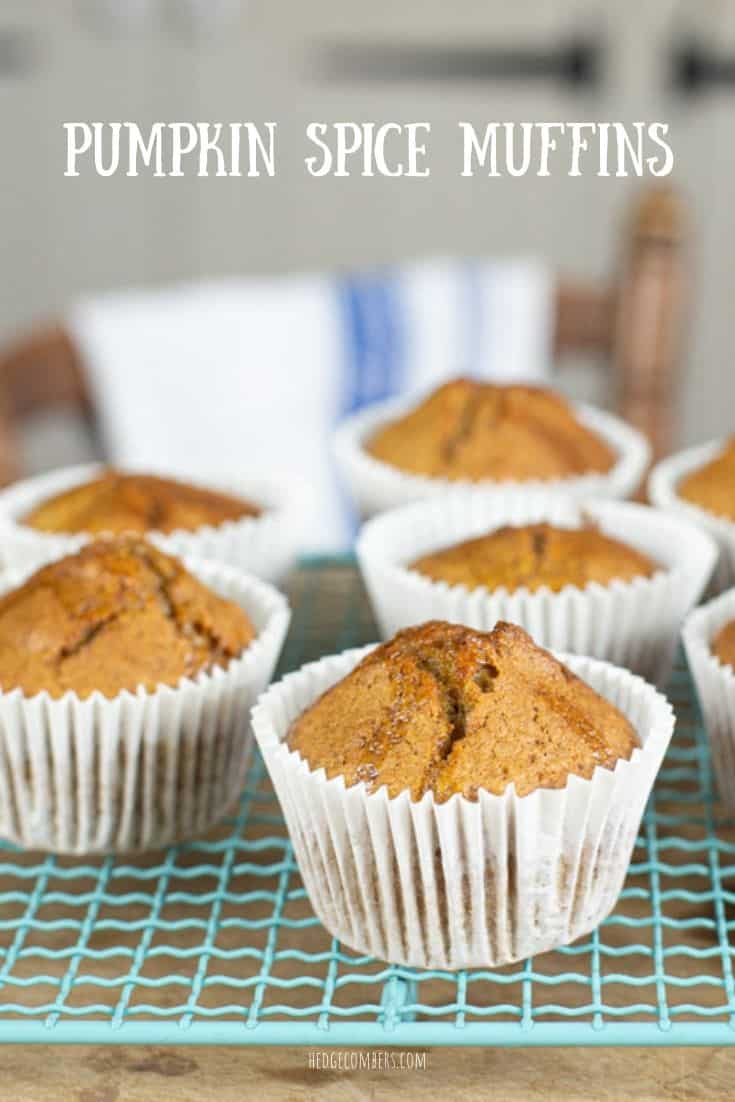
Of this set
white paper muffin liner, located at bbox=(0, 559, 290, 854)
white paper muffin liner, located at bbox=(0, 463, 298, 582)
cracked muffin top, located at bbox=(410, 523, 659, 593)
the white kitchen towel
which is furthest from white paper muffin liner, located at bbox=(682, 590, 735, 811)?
the white kitchen towel

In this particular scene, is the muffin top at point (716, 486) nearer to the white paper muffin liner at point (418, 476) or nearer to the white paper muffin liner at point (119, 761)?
the white paper muffin liner at point (418, 476)

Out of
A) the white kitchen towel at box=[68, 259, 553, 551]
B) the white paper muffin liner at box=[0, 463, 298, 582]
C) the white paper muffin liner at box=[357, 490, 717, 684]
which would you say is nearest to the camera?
the white paper muffin liner at box=[357, 490, 717, 684]

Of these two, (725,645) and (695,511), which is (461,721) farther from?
(695,511)

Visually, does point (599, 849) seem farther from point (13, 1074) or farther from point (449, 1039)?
point (13, 1074)

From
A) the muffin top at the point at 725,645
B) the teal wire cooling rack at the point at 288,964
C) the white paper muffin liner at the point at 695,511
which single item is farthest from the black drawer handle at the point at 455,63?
the teal wire cooling rack at the point at 288,964

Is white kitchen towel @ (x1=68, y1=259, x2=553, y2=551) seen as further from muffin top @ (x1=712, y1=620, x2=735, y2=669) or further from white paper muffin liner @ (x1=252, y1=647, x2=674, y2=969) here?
white paper muffin liner @ (x1=252, y1=647, x2=674, y2=969)

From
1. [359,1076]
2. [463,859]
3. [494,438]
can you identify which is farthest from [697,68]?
[359,1076]
